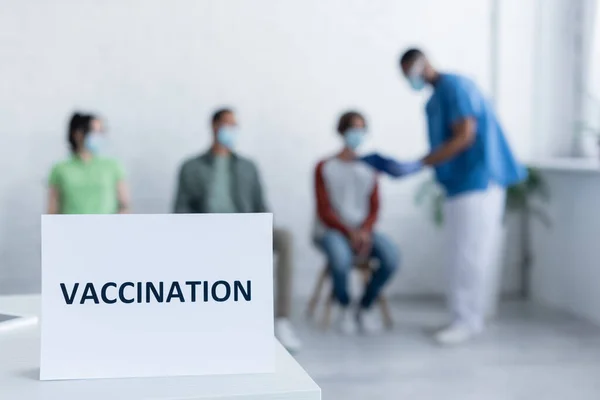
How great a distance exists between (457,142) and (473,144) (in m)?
0.13

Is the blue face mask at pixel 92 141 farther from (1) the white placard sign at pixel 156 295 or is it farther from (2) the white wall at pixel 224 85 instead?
(1) the white placard sign at pixel 156 295

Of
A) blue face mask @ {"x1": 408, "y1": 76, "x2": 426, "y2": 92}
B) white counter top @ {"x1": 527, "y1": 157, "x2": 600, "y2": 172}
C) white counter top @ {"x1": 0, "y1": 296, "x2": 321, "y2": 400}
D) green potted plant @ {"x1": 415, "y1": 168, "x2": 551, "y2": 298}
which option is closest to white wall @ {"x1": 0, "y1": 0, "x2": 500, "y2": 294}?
green potted plant @ {"x1": 415, "y1": 168, "x2": 551, "y2": 298}

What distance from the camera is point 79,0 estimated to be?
468 cm

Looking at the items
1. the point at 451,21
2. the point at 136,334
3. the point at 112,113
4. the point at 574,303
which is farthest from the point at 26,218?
the point at 136,334

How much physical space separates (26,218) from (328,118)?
1876mm

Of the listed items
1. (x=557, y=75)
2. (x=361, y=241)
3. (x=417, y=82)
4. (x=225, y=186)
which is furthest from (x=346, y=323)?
(x=557, y=75)

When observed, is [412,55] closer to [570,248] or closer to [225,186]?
[225,186]

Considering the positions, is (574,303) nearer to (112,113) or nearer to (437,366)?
(437,366)

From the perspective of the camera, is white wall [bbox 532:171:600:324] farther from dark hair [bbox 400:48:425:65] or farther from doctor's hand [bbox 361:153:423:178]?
dark hair [bbox 400:48:425:65]

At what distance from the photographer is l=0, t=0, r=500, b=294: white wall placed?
468 cm

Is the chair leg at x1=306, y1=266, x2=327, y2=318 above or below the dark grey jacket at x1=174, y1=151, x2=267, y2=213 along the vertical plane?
below

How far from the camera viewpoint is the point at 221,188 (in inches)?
167

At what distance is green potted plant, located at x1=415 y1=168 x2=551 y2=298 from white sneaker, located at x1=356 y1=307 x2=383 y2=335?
2.58 feet

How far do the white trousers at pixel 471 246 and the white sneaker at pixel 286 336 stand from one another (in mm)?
866
